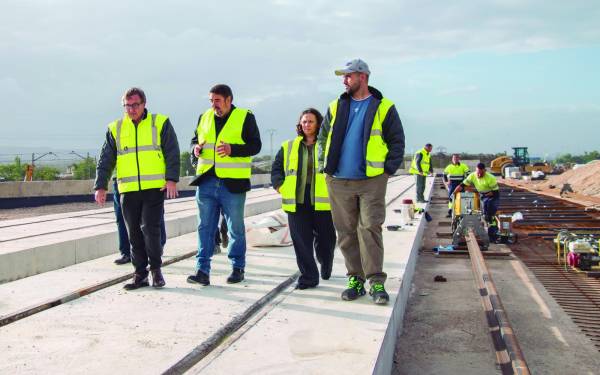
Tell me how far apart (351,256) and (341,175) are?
0.71 metres

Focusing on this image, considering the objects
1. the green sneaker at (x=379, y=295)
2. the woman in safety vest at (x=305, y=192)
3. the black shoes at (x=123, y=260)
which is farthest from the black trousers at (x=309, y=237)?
the black shoes at (x=123, y=260)

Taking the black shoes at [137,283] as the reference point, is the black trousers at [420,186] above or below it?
above

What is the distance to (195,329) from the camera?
14.8 feet

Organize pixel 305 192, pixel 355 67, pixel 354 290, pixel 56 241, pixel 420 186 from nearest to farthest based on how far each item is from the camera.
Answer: pixel 355 67
pixel 354 290
pixel 305 192
pixel 56 241
pixel 420 186

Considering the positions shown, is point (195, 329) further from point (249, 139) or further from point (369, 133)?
point (249, 139)

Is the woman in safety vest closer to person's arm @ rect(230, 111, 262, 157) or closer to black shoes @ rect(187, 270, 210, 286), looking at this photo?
person's arm @ rect(230, 111, 262, 157)

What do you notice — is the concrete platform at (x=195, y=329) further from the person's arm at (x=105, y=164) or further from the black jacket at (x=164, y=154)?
the black jacket at (x=164, y=154)

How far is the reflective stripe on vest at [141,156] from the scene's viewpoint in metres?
5.85

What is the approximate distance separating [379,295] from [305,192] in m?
1.30

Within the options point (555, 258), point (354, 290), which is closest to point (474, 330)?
point (354, 290)

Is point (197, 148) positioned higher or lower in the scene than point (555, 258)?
higher

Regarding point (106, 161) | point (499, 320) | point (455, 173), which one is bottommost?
point (499, 320)

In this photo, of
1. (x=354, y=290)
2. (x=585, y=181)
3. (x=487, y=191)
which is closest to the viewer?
(x=354, y=290)

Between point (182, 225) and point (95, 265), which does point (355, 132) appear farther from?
point (182, 225)
